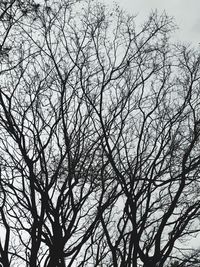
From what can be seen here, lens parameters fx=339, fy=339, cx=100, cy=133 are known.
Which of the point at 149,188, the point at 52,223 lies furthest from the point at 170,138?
the point at 52,223

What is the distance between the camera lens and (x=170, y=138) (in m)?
8.69

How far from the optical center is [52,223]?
7.89 metres

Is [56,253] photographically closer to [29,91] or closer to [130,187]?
[130,187]

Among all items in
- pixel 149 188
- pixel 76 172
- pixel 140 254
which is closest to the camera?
pixel 140 254

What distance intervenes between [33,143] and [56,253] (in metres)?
2.77

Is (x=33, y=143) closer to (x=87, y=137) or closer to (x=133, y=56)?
(x=87, y=137)

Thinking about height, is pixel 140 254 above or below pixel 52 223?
below

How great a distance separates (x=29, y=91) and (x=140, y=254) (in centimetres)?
484

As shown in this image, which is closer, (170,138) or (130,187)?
(130,187)

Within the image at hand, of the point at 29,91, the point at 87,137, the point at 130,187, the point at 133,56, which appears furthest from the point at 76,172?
the point at 133,56

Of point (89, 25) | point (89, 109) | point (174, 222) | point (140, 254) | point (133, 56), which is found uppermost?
point (89, 25)

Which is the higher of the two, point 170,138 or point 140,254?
point 170,138

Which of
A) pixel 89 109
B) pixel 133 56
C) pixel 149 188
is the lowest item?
pixel 149 188

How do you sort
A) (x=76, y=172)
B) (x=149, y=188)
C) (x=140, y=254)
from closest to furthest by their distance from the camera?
(x=140, y=254) < (x=149, y=188) < (x=76, y=172)
